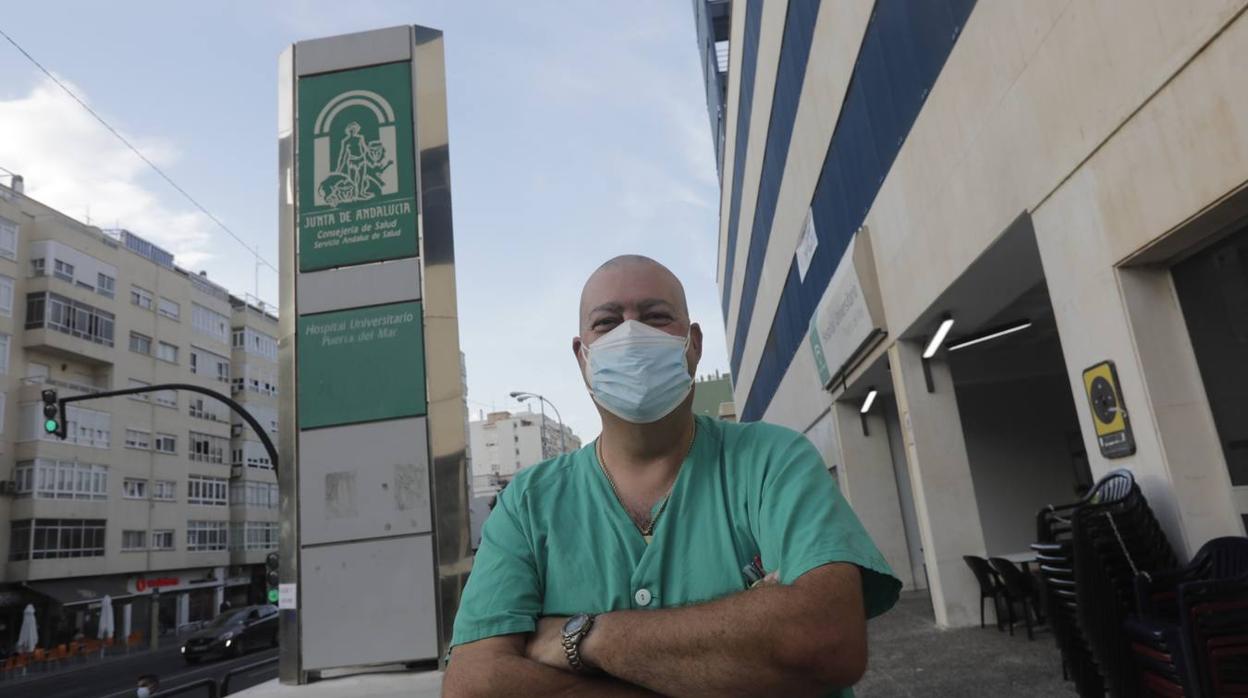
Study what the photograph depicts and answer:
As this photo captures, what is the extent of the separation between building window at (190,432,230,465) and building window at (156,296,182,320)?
7403 mm

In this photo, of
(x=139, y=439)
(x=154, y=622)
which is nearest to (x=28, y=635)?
(x=154, y=622)

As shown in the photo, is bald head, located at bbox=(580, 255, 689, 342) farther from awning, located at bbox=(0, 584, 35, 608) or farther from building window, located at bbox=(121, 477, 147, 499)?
building window, located at bbox=(121, 477, 147, 499)

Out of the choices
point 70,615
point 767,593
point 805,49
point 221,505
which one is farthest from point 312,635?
point 221,505

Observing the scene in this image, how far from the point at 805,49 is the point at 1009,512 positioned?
28.8ft

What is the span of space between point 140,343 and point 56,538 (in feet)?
41.1

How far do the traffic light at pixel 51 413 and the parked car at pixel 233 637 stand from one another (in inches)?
403

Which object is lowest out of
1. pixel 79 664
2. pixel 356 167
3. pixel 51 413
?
pixel 79 664

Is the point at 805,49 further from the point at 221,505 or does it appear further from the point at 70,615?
the point at 221,505

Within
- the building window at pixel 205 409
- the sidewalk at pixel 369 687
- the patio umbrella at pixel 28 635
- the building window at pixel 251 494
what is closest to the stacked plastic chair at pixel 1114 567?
the sidewalk at pixel 369 687

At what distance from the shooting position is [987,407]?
1397cm

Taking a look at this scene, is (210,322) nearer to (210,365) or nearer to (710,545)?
(210,365)

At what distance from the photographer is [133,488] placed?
1622 inches

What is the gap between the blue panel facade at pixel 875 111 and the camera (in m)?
7.48

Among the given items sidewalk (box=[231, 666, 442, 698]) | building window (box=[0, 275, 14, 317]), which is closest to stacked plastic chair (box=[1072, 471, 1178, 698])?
sidewalk (box=[231, 666, 442, 698])
